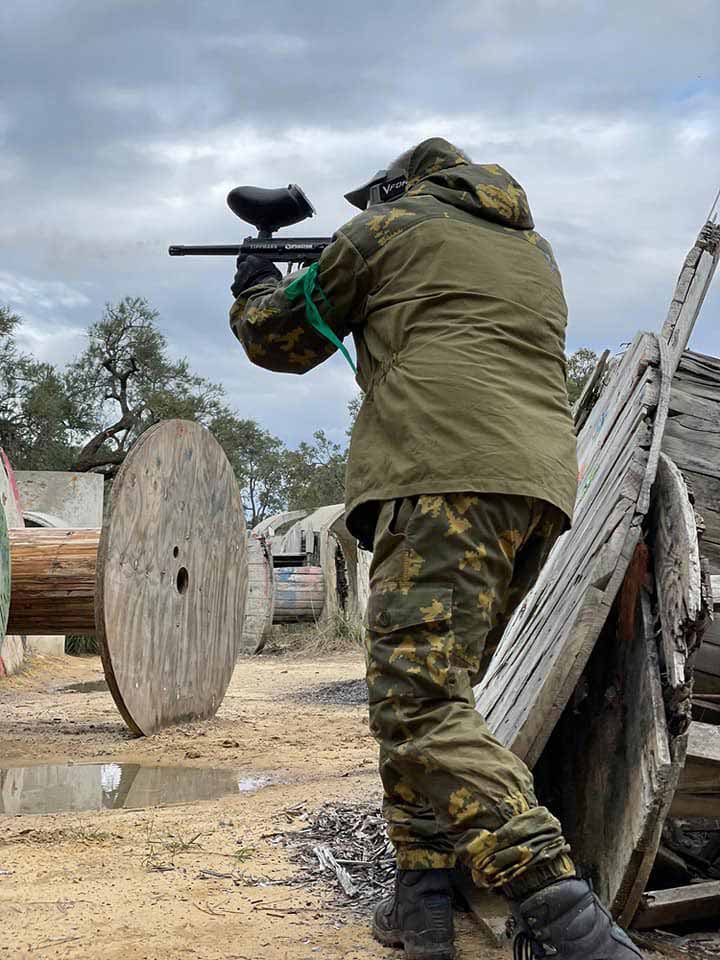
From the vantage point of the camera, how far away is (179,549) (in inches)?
217

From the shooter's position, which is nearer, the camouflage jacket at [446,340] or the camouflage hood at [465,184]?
the camouflage jacket at [446,340]

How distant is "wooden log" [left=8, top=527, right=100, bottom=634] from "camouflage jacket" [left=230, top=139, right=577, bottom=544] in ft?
10.4

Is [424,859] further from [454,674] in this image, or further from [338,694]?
[338,694]

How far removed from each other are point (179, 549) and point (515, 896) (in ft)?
12.1

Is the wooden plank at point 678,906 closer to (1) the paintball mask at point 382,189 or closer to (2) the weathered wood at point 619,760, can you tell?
(2) the weathered wood at point 619,760

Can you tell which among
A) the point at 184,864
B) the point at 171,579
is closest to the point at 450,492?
the point at 184,864

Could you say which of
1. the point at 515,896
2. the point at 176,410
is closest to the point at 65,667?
the point at 515,896

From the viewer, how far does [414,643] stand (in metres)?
2.21

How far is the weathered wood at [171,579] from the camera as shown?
495 cm

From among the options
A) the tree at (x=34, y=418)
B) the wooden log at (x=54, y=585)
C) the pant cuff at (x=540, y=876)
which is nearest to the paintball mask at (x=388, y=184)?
the pant cuff at (x=540, y=876)

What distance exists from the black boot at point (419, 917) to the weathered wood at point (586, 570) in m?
0.36

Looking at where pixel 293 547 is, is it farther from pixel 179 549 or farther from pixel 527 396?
pixel 527 396

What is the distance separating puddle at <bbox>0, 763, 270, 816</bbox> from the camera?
12.6 ft

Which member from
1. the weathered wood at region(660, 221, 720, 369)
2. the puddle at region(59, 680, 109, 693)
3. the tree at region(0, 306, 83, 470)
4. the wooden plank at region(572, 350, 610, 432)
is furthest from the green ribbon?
the tree at region(0, 306, 83, 470)
